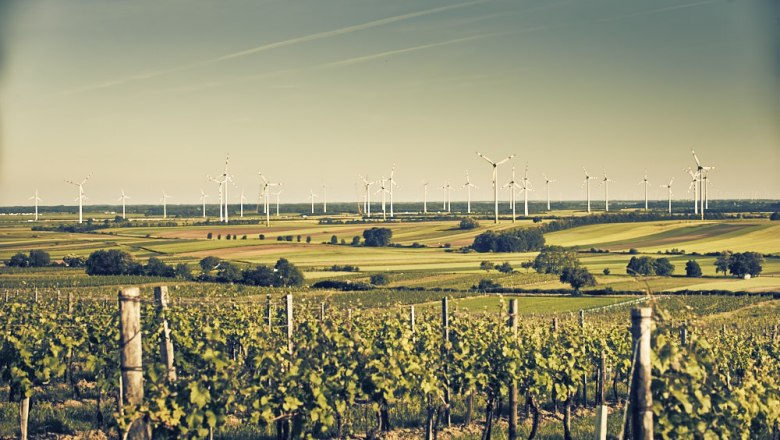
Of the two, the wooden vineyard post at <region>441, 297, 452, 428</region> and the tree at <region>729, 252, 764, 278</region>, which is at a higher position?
the wooden vineyard post at <region>441, 297, 452, 428</region>

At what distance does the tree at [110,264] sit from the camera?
82.2m

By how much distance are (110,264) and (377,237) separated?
172 ft

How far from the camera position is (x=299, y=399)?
14.0 metres

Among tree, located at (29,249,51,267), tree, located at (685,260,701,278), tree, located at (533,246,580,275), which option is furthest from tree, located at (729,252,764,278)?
tree, located at (29,249,51,267)

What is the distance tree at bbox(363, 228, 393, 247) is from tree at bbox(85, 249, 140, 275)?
49183 mm

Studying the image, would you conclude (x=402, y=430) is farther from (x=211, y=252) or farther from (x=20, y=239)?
(x=20, y=239)

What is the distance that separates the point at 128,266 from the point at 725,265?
194 ft

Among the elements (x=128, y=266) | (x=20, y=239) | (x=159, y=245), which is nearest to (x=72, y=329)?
(x=128, y=266)

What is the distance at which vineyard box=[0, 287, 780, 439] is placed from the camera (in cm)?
1191

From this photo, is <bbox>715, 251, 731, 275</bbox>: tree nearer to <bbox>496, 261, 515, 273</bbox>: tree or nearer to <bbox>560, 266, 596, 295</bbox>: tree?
<bbox>560, 266, 596, 295</bbox>: tree

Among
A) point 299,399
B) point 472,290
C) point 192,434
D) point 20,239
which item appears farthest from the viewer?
point 20,239

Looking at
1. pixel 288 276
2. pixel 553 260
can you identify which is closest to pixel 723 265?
pixel 553 260

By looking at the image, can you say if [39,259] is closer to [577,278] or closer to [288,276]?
[288,276]

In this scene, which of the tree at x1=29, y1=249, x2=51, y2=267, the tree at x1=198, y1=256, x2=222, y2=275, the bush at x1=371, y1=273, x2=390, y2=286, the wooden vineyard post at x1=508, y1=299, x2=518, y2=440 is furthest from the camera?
the tree at x1=29, y1=249, x2=51, y2=267
